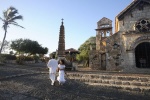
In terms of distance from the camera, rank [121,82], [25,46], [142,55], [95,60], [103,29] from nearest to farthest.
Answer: [121,82] < [142,55] < [95,60] < [103,29] < [25,46]

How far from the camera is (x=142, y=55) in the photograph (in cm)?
1672

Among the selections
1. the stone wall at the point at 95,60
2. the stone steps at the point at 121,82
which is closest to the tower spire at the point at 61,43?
the stone wall at the point at 95,60

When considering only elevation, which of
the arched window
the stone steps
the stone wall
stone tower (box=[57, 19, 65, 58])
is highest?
the arched window

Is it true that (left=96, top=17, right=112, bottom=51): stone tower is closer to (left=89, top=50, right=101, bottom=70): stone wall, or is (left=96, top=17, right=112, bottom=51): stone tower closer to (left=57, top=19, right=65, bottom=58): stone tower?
(left=89, top=50, right=101, bottom=70): stone wall

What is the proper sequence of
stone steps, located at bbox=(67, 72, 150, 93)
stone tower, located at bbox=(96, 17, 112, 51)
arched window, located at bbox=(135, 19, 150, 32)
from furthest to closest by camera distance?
stone tower, located at bbox=(96, 17, 112, 51) → arched window, located at bbox=(135, 19, 150, 32) → stone steps, located at bbox=(67, 72, 150, 93)

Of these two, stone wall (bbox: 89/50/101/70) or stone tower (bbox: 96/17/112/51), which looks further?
stone tower (bbox: 96/17/112/51)

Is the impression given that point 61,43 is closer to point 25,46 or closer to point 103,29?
point 103,29

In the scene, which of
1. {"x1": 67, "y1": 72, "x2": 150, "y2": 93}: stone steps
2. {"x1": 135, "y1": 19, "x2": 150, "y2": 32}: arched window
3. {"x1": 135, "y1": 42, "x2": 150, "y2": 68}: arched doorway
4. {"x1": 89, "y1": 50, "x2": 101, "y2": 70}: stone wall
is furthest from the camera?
{"x1": 89, "y1": 50, "x2": 101, "y2": 70}: stone wall

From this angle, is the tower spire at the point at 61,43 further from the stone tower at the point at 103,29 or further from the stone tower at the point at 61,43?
the stone tower at the point at 103,29

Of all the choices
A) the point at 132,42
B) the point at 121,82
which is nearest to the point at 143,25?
the point at 132,42

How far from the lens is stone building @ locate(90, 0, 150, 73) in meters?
16.5

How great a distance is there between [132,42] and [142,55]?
1742 mm

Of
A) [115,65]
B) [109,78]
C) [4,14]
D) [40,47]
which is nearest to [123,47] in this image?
[115,65]

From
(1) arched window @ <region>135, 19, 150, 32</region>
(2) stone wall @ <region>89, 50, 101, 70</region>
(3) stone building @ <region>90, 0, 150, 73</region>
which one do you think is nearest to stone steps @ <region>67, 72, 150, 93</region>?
(3) stone building @ <region>90, 0, 150, 73</region>
